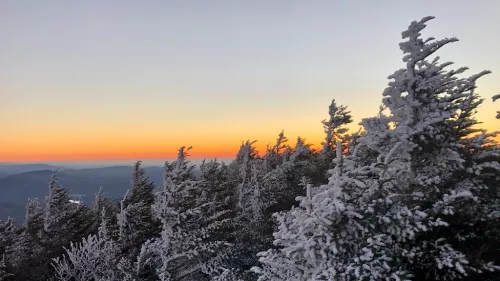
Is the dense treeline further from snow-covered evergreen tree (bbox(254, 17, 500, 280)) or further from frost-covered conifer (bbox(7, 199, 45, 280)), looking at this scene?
frost-covered conifer (bbox(7, 199, 45, 280))

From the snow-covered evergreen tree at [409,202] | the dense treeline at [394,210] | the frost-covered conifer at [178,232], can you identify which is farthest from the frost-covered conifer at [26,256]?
the snow-covered evergreen tree at [409,202]

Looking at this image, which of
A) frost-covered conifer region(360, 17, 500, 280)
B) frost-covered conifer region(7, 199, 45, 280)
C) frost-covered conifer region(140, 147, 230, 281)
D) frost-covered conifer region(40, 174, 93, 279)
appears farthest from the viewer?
frost-covered conifer region(40, 174, 93, 279)

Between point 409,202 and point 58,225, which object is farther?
point 58,225

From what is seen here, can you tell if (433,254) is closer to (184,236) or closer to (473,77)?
(473,77)

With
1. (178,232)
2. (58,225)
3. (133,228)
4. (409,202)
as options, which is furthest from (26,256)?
(409,202)

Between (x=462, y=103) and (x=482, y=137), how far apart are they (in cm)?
132

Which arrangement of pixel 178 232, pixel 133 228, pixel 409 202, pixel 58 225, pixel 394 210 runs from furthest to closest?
pixel 58 225, pixel 133 228, pixel 178 232, pixel 409 202, pixel 394 210

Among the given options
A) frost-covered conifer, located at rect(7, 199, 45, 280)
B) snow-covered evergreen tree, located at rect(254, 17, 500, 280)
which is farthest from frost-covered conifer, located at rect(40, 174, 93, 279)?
snow-covered evergreen tree, located at rect(254, 17, 500, 280)

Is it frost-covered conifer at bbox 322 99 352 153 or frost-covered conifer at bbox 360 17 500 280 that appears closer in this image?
frost-covered conifer at bbox 360 17 500 280

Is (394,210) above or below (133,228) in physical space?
above

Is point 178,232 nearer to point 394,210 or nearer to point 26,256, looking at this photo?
point 394,210

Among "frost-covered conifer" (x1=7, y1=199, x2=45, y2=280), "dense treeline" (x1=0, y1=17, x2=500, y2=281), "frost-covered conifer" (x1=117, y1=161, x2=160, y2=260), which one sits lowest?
"frost-covered conifer" (x1=7, y1=199, x2=45, y2=280)

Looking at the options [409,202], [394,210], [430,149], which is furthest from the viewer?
[430,149]

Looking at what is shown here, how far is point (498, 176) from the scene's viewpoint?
12414mm
